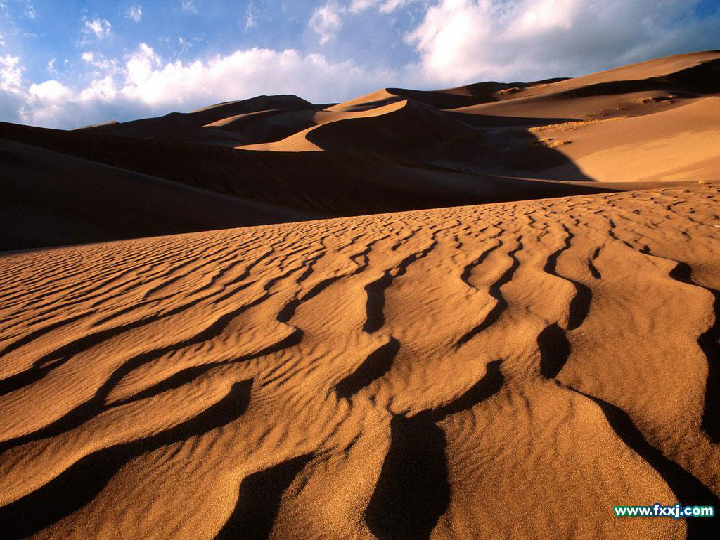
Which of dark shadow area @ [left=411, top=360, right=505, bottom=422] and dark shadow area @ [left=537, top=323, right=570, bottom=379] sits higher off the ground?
dark shadow area @ [left=411, top=360, right=505, bottom=422]

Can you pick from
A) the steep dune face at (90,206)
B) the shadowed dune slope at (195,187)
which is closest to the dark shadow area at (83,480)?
the steep dune face at (90,206)

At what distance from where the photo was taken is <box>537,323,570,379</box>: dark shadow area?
4.40 feet

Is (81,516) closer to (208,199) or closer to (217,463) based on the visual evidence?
(217,463)

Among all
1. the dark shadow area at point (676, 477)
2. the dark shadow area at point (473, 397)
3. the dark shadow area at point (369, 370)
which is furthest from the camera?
the dark shadow area at point (369, 370)

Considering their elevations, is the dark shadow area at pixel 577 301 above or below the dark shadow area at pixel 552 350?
below

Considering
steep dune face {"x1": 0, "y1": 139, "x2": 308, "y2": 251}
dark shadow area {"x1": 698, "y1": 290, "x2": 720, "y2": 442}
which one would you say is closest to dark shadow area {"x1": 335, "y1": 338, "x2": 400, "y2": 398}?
dark shadow area {"x1": 698, "y1": 290, "x2": 720, "y2": 442}

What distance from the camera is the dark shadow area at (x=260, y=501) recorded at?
88cm

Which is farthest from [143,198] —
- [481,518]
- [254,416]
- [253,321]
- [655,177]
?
[655,177]

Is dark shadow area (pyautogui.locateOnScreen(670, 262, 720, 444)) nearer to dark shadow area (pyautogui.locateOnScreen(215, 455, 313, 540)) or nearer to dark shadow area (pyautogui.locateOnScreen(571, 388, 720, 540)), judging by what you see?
dark shadow area (pyautogui.locateOnScreen(571, 388, 720, 540))

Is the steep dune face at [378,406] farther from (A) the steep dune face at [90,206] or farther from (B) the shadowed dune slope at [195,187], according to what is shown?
(B) the shadowed dune slope at [195,187]

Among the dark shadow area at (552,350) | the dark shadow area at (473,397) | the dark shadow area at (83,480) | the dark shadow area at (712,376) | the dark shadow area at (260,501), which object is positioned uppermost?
the dark shadow area at (83,480)

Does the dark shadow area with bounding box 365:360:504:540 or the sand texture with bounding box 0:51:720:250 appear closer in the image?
the dark shadow area with bounding box 365:360:504:540

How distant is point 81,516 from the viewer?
0.94 m

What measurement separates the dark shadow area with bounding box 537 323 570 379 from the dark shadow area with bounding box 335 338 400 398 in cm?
50
